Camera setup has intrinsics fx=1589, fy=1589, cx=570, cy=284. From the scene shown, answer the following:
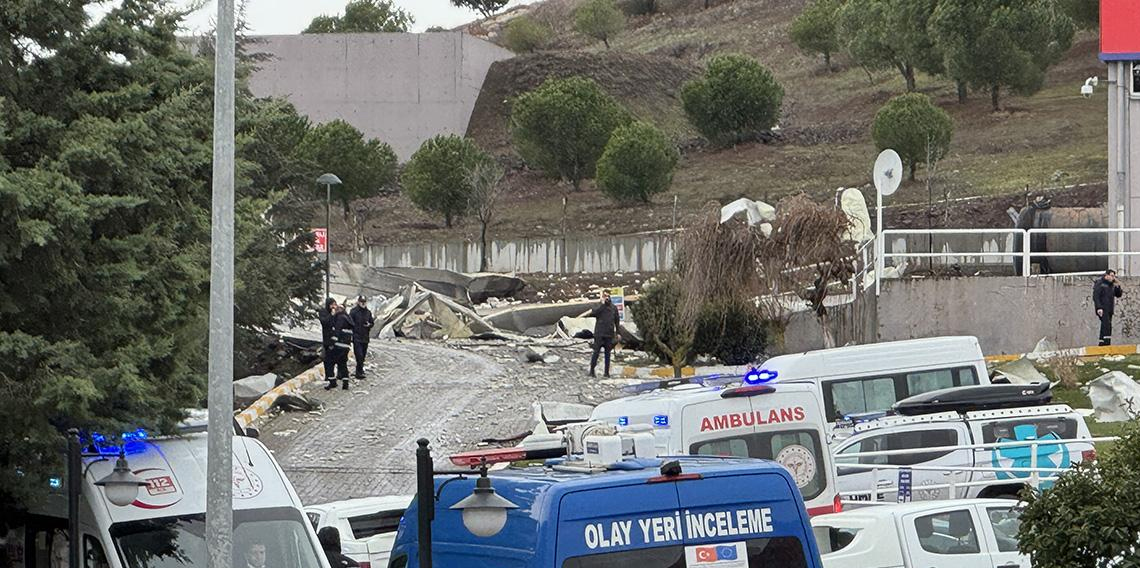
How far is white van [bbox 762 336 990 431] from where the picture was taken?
19859mm

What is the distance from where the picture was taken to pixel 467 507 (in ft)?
23.8

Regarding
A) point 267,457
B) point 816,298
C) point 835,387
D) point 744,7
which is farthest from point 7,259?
point 744,7

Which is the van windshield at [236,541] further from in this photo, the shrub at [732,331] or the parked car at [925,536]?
the shrub at [732,331]

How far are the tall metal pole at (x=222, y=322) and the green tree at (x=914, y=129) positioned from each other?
55.6 meters

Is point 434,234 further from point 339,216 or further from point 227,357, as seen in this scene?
point 227,357

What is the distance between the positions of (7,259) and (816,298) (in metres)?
22.6

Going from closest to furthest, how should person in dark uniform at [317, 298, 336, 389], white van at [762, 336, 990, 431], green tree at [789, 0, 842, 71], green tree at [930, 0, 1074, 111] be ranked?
white van at [762, 336, 990, 431], person in dark uniform at [317, 298, 336, 389], green tree at [930, 0, 1074, 111], green tree at [789, 0, 842, 71]

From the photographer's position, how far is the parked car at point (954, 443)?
16.0 metres

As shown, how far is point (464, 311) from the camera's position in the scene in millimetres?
41312

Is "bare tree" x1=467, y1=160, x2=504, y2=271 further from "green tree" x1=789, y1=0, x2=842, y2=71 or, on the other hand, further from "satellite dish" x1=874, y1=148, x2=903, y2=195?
"green tree" x1=789, y1=0, x2=842, y2=71

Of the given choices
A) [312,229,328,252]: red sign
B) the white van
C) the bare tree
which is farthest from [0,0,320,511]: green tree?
the bare tree

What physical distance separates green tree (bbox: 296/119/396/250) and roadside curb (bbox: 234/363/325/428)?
133 feet

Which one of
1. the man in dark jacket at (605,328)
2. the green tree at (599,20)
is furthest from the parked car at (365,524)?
the green tree at (599,20)

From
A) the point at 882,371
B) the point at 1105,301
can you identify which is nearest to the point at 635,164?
the point at 1105,301
